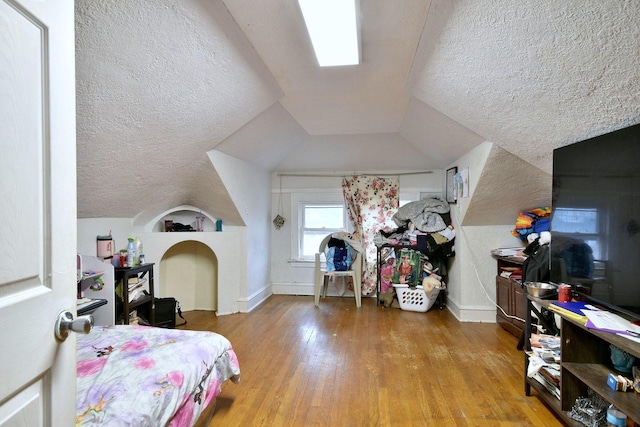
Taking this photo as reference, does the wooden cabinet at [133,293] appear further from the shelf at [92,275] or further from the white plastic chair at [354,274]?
the white plastic chair at [354,274]

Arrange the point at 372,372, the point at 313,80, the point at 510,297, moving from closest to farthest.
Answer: the point at 372,372, the point at 313,80, the point at 510,297

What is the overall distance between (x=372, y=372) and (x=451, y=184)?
2473 mm

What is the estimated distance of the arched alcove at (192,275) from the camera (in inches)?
157

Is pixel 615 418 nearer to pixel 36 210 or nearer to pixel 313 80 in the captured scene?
pixel 36 210

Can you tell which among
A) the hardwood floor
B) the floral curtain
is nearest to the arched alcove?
the hardwood floor

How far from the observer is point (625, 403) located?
1.36 metres

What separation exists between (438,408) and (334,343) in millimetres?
1144

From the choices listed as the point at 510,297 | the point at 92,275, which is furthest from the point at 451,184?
the point at 92,275

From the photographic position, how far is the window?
185 inches

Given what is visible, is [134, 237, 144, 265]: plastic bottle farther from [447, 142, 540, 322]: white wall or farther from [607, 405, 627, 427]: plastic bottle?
[607, 405, 627, 427]: plastic bottle

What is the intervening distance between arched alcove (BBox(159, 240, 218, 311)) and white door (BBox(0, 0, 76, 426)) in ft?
10.9

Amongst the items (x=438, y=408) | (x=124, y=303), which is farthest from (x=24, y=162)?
(x=124, y=303)

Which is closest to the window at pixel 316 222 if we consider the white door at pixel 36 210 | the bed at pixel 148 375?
the bed at pixel 148 375

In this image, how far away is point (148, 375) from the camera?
140 centimetres
